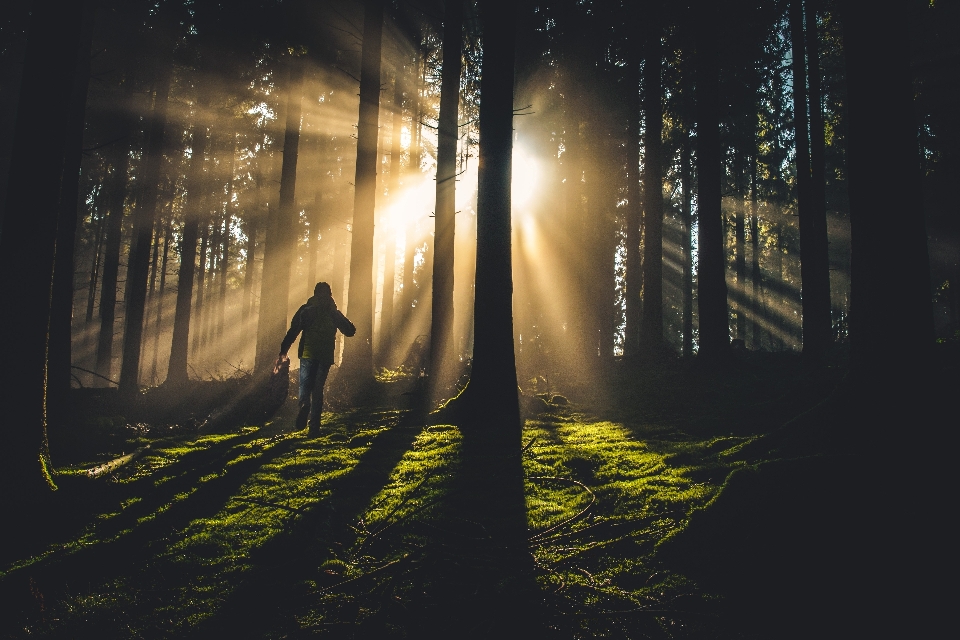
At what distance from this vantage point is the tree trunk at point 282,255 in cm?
1420

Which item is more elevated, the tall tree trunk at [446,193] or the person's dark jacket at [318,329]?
the tall tree trunk at [446,193]

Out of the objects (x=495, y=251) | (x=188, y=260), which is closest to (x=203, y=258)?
(x=188, y=260)

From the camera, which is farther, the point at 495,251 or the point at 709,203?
the point at 709,203

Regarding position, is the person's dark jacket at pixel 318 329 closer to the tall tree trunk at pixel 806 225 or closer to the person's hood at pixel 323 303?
the person's hood at pixel 323 303

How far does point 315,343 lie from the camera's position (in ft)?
25.2

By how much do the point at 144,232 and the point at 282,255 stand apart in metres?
4.97

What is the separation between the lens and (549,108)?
63.8ft

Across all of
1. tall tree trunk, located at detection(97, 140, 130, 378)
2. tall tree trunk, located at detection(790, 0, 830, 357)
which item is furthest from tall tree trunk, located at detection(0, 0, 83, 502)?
tall tree trunk, located at detection(790, 0, 830, 357)

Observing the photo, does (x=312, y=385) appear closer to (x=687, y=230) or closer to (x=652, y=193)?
(x=652, y=193)

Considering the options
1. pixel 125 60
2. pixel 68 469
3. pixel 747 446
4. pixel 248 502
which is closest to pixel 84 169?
pixel 125 60

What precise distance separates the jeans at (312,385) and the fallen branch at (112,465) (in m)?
2.11

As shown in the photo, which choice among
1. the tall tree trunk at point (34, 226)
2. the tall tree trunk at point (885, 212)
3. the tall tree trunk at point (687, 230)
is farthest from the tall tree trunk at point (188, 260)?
the tall tree trunk at point (687, 230)

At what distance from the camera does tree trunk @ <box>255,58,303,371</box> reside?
14.2 meters

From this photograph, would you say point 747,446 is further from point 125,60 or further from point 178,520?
point 125,60
